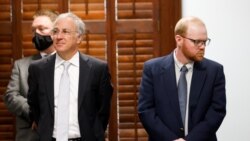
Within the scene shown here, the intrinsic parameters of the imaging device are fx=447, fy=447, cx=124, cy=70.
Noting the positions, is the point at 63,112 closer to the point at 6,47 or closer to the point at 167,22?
the point at 6,47

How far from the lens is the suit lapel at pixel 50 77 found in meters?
2.84

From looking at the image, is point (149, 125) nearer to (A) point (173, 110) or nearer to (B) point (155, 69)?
(A) point (173, 110)

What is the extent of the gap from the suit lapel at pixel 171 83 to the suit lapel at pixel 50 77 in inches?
28.3

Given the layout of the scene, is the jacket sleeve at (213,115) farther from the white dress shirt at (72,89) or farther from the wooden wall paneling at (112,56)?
the wooden wall paneling at (112,56)

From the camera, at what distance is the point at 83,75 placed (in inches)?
113

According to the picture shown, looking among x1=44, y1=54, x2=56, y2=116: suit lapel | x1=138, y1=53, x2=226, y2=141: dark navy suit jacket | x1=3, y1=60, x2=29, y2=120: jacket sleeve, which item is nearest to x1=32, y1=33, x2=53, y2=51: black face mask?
x1=3, y1=60, x2=29, y2=120: jacket sleeve

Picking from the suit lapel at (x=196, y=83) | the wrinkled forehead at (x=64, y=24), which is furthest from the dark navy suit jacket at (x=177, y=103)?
the wrinkled forehead at (x=64, y=24)

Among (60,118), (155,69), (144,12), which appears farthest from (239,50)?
(60,118)

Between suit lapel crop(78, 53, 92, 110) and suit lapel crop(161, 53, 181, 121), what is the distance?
492 millimetres

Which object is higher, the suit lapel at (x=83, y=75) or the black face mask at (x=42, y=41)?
the black face mask at (x=42, y=41)

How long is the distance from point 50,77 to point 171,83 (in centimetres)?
78

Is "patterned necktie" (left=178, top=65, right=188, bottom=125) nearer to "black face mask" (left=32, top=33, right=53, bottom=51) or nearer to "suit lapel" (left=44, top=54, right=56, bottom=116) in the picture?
"suit lapel" (left=44, top=54, right=56, bottom=116)

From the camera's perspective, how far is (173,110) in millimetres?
2838

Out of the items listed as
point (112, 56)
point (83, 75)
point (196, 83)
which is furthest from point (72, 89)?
point (112, 56)
